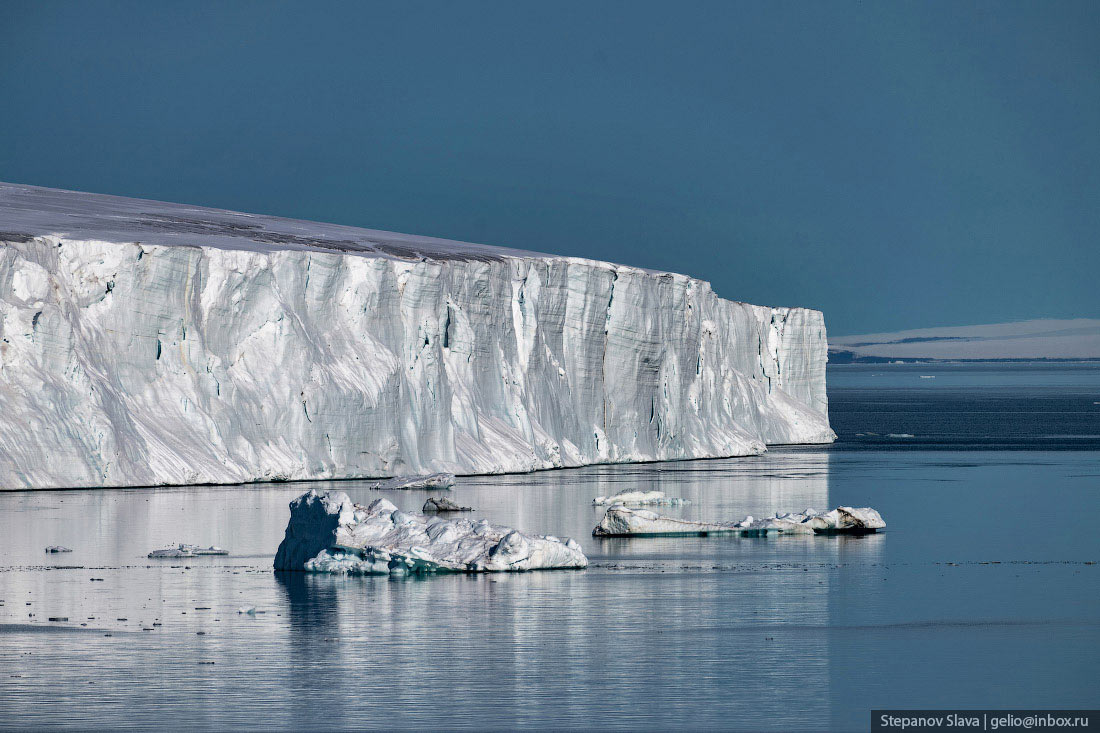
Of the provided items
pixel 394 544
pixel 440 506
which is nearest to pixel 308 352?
pixel 440 506

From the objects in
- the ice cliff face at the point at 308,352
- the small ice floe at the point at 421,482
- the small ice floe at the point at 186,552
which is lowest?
the small ice floe at the point at 186,552

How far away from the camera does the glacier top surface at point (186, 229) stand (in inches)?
1524

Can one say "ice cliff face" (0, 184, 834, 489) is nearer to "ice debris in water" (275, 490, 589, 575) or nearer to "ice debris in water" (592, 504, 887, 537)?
"ice debris in water" (592, 504, 887, 537)

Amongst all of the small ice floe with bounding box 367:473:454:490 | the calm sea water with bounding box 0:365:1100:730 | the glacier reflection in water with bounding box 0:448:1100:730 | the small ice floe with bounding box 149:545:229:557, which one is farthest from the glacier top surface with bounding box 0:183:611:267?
the small ice floe with bounding box 149:545:229:557

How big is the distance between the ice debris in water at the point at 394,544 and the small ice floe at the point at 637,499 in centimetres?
964

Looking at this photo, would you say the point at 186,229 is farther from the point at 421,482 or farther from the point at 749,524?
the point at 749,524

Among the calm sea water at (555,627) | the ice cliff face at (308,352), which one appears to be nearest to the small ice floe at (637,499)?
the calm sea water at (555,627)

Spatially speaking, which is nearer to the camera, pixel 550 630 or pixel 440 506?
pixel 550 630

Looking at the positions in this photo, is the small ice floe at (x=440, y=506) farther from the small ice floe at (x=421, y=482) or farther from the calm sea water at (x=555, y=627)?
the small ice floe at (x=421, y=482)

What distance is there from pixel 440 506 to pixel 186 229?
50.5 feet

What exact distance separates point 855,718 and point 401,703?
3.50 m

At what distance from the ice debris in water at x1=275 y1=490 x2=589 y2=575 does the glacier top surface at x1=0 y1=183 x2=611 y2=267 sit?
1581cm

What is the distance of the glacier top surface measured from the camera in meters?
38.7

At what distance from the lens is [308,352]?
39.5m
